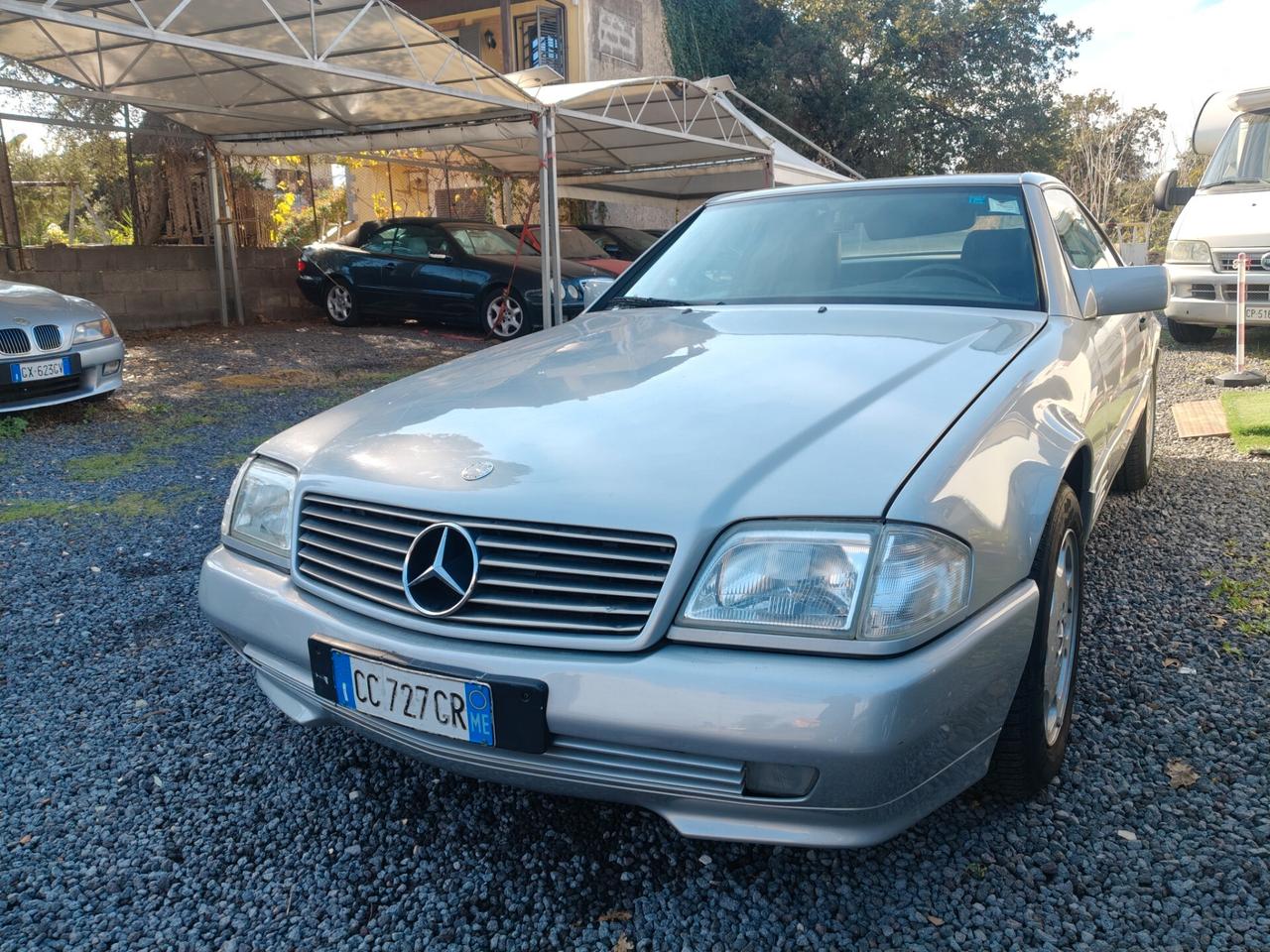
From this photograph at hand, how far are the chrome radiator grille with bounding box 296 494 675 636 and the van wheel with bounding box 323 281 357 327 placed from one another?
11.1 m

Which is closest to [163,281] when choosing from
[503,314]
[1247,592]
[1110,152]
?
[503,314]

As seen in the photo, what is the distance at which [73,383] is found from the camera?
667cm

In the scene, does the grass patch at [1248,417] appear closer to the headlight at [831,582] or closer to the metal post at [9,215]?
the headlight at [831,582]

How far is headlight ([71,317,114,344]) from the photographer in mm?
6559

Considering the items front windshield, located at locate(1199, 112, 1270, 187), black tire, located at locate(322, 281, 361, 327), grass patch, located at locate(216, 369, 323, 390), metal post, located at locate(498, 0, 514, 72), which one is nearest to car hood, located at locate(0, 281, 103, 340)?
grass patch, located at locate(216, 369, 323, 390)

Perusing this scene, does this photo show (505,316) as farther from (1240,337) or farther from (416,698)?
(416,698)

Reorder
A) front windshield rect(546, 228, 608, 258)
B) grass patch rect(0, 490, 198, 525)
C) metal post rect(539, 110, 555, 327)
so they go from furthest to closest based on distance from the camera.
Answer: front windshield rect(546, 228, 608, 258) < metal post rect(539, 110, 555, 327) < grass patch rect(0, 490, 198, 525)

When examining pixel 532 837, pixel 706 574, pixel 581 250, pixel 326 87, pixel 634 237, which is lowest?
pixel 532 837

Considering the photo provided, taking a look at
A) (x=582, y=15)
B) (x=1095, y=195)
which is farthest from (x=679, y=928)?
(x=1095, y=195)

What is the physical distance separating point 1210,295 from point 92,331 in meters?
8.82

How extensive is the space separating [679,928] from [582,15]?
1860 centimetres

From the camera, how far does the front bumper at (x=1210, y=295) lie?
26.2 ft

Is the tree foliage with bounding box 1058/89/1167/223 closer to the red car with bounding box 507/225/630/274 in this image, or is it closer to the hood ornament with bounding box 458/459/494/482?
the red car with bounding box 507/225/630/274

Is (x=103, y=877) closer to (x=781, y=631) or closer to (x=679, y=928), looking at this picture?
(x=679, y=928)
